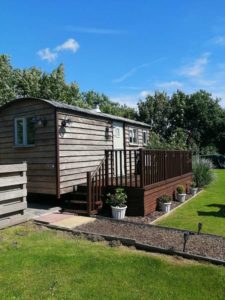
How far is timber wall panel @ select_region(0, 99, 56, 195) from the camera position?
8.73 meters

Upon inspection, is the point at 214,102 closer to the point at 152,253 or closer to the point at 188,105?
the point at 188,105

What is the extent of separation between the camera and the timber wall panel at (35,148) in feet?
28.7

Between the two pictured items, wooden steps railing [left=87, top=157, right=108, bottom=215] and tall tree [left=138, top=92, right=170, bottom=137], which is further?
tall tree [left=138, top=92, right=170, bottom=137]

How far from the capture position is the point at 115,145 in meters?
12.1

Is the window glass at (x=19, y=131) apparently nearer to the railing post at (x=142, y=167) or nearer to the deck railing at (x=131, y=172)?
the deck railing at (x=131, y=172)

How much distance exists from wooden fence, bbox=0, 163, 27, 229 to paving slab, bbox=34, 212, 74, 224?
46cm

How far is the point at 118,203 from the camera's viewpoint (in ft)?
26.8

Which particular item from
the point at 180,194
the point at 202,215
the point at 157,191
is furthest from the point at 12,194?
the point at 180,194

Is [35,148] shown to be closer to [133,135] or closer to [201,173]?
[133,135]

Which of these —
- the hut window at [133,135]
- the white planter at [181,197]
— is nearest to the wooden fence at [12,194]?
the white planter at [181,197]

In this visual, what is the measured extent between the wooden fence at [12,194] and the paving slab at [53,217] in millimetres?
457

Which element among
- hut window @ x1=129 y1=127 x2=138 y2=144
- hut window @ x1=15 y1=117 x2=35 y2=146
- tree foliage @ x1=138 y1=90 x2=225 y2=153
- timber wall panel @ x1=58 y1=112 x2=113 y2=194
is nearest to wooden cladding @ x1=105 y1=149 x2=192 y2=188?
timber wall panel @ x1=58 y1=112 x2=113 y2=194

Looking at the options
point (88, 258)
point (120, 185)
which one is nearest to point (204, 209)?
point (120, 185)

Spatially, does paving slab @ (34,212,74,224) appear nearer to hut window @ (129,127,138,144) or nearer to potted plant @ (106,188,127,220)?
potted plant @ (106,188,127,220)
